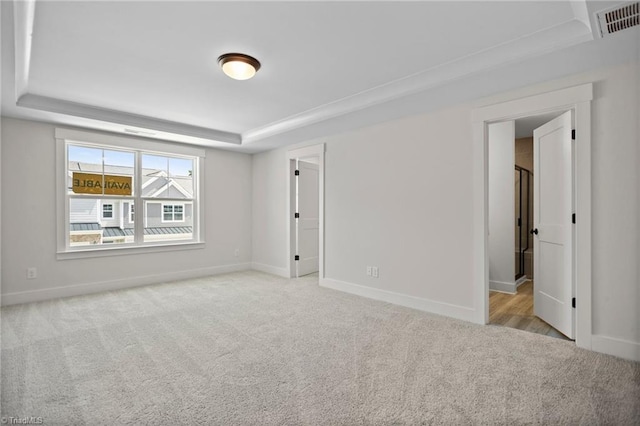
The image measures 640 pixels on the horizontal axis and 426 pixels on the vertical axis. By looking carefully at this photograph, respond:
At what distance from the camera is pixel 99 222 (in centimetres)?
476

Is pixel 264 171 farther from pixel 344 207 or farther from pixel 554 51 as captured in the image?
pixel 554 51

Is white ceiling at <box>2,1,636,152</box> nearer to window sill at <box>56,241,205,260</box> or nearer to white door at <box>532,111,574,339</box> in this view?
white door at <box>532,111,574,339</box>

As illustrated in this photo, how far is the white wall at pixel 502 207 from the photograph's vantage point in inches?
182

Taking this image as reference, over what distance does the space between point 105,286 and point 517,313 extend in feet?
18.1

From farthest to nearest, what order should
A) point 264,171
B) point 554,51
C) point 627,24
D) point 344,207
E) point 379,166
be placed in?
point 264,171, point 344,207, point 379,166, point 554,51, point 627,24

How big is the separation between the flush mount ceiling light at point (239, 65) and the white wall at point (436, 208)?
200cm

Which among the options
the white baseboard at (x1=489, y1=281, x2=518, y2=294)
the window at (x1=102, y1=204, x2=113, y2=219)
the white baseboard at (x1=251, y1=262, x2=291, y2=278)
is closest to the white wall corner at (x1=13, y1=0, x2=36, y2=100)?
the window at (x1=102, y1=204, x2=113, y2=219)

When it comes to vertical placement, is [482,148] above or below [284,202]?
above

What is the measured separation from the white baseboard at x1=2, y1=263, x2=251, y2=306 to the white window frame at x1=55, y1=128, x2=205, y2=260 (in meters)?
0.42

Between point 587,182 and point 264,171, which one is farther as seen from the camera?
point 264,171

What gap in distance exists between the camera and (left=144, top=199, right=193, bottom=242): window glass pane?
523cm

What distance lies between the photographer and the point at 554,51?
236 cm

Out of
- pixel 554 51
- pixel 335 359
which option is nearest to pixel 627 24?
pixel 554 51

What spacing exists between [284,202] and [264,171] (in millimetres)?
868
